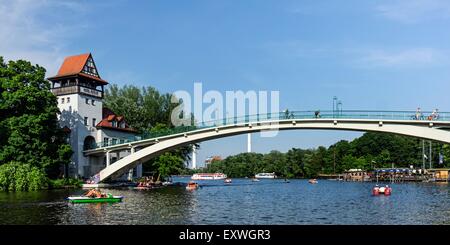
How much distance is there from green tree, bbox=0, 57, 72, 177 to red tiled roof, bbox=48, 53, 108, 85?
9504mm

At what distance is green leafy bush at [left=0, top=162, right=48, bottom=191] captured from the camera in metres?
48.6

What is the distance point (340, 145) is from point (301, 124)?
291 feet

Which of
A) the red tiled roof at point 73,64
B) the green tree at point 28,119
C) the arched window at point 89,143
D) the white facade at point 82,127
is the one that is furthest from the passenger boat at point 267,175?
the green tree at point 28,119

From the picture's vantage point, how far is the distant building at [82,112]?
2542 inches

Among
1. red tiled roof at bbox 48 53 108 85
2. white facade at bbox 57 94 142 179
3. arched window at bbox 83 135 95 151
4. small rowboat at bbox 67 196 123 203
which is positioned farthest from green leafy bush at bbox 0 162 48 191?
red tiled roof at bbox 48 53 108 85

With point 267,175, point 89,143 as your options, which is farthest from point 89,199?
point 267,175

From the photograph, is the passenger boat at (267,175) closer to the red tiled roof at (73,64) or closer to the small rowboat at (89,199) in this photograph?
the red tiled roof at (73,64)

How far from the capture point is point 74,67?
219 feet

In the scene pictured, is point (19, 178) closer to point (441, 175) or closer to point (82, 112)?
point (82, 112)

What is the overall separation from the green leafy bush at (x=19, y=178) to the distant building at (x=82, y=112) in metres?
13.8

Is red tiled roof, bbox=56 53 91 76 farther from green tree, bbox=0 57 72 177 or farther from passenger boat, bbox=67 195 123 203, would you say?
passenger boat, bbox=67 195 123 203

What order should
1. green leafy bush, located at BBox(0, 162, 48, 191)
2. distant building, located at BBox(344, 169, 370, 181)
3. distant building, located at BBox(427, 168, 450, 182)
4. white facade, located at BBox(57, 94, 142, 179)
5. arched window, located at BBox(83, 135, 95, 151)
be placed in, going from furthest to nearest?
distant building, located at BBox(344, 169, 370, 181), distant building, located at BBox(427, 168, 450, 182), arched window, located at BBox(83, 135, 95, 151), white facade, located at BBox(57, 94, 142, 179), green leafy bush, located at BBox(0, 162, 48, 191)
